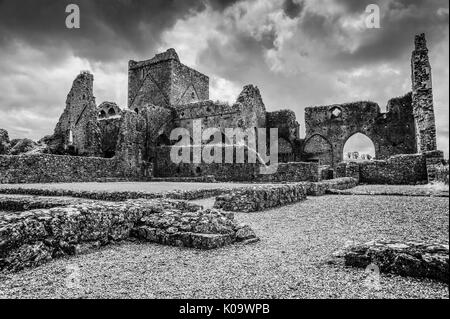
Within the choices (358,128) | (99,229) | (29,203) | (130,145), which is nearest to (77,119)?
(130,145)

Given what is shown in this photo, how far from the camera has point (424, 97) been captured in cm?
2039

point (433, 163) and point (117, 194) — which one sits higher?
point (433, 163)

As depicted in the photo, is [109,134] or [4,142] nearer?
[4,142]

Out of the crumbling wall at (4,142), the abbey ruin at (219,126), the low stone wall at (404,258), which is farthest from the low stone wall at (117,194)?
the crumbling wall at (4,142)

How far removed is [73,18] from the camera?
205 inches

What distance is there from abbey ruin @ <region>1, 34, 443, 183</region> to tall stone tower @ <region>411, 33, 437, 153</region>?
6cm

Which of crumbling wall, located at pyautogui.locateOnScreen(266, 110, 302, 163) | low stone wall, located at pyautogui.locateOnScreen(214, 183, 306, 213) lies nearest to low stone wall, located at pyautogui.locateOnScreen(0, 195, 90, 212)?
low stone wall, located at pyautogui.locateOnScreen(214, 183, 306, 213)

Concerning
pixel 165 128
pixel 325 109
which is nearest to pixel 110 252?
pixel 165 128

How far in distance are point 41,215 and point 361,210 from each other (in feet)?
21.9

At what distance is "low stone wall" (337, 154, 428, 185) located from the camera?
16.8 m

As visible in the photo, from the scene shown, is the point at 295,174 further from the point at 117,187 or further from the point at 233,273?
the point at 233,273

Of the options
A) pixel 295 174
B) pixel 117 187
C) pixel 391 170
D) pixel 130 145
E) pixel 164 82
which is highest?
pixel 164 82

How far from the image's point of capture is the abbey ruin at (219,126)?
63.9ft

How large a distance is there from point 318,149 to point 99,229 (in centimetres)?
2867
